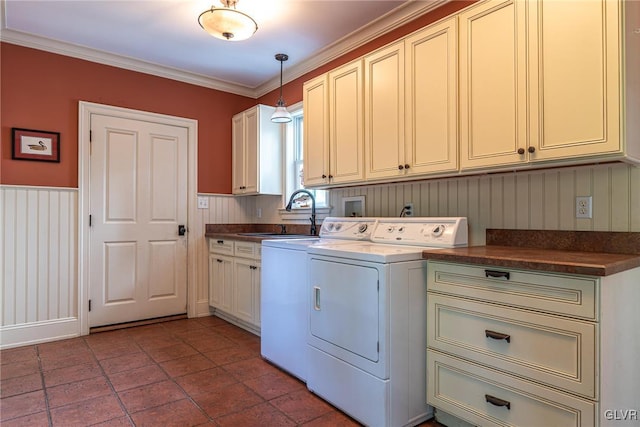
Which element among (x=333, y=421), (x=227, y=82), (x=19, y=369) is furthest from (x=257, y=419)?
(x=227, y=82)

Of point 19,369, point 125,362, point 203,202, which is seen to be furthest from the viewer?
point 203,202

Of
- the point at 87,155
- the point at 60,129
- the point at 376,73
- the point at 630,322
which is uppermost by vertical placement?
the point at 376,73

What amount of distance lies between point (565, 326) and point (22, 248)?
3.72 meters

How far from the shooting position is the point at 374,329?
1794 mm

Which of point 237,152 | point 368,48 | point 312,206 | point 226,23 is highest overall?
point 368,48

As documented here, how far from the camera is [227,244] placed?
3.63 m

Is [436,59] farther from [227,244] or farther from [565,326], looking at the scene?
[227,244]

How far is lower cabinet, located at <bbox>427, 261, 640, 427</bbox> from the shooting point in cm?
133

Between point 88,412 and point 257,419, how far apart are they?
3.00 feet

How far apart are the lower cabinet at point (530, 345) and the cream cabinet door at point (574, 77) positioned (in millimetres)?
587

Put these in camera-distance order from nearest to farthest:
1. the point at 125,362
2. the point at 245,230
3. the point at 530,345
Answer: the point at 530,345, the point at 125,362, the point at 245,230

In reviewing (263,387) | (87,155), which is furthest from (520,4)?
(87,155)

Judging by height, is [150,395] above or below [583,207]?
below

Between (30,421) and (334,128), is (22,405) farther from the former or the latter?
(334,128)
